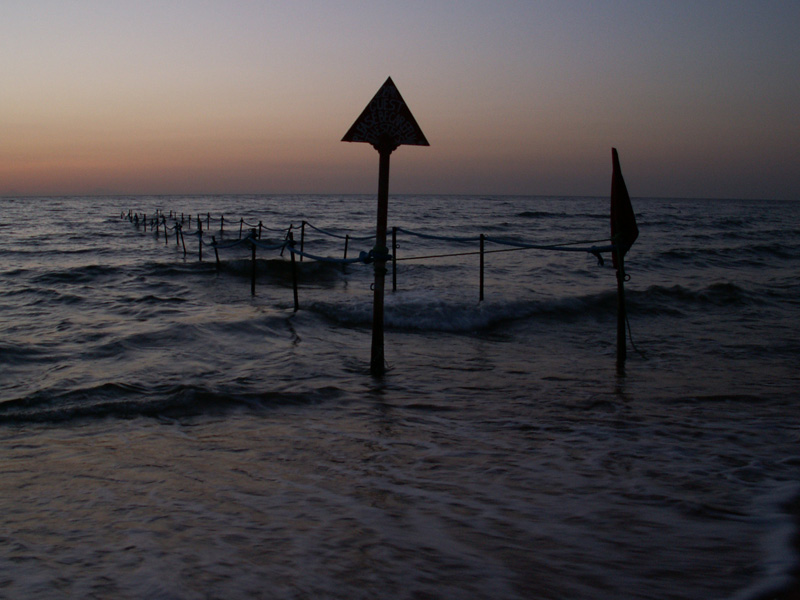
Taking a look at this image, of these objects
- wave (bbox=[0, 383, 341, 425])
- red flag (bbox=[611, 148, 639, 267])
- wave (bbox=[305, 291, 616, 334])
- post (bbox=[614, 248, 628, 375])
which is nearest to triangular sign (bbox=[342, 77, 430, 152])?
red flag (bbox=[611, 148, 639, 267])

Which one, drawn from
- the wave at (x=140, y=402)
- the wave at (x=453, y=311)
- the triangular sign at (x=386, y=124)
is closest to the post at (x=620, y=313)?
the triangular sign at (x=386, y=124)

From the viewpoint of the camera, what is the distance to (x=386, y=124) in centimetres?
626

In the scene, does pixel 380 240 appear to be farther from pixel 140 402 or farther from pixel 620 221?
pixel 140 402

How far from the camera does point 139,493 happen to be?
394 centimetres

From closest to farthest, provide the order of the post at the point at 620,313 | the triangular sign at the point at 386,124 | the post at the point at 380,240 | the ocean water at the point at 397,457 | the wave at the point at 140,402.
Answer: the ocean water at the point at 397,457, the wave at the point at 140,402, the triangular sign at the point at 386,124, the post at the point at 380,240, the post at the point at 620,313

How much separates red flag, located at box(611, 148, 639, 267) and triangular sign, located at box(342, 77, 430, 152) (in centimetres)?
222

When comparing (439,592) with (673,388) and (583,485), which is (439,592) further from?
(673,388)

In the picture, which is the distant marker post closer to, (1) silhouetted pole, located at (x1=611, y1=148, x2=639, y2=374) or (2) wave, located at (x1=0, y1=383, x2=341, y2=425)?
(2) wave, located at (x1=0, y1=383, x2=341, y2=425)

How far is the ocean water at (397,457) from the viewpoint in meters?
2.95

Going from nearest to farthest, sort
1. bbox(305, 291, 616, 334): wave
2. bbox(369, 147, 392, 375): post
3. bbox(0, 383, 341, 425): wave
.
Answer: bbox(0, 383, 341, 425): wave, bbox(369, 147, 392, 375): post, bbox(305, 291, 616, 334): wave

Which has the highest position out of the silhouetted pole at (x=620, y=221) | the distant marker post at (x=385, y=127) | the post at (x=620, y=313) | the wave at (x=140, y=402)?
the distant marker post at (x=385, y=127)

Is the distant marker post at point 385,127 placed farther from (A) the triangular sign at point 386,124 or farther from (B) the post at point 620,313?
(B) the post at point 620,313

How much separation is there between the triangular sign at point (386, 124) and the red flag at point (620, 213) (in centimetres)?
222

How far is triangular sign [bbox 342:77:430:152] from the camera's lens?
20.4 ft
